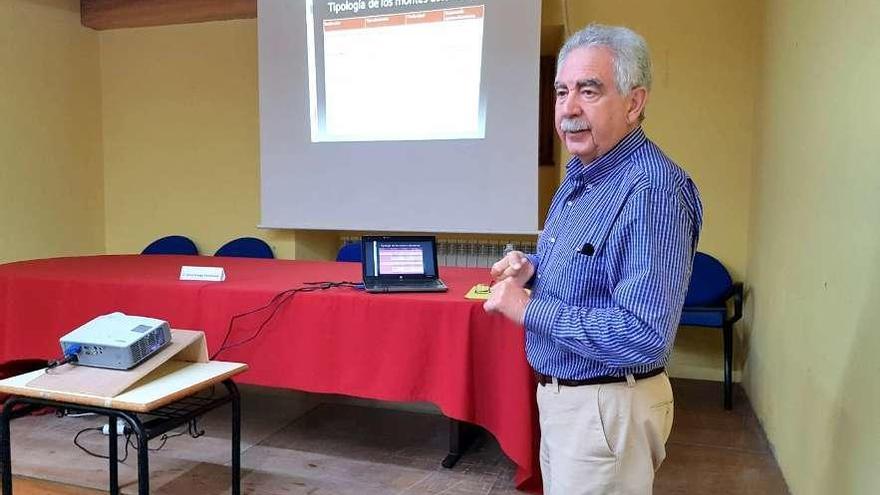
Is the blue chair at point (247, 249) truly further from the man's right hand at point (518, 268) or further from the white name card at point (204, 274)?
the man's right hand at point (518, 268)

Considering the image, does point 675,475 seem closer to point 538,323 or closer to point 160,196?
point 538,323

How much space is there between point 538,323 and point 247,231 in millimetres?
3827

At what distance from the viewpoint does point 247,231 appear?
4.54m

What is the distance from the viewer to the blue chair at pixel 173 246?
14.5ft

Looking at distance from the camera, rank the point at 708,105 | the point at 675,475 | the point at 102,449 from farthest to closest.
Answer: the point at 708,105, the point at 102,449, the point at 675,475

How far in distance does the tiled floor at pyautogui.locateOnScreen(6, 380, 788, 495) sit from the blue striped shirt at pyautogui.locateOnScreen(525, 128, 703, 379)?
139 cm

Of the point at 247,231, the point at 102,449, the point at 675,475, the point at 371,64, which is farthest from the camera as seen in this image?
the point at 247,231

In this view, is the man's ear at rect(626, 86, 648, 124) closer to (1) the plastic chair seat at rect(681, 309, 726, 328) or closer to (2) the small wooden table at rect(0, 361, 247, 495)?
(2) the small wooden table at rect(0, 361, 247, 495)

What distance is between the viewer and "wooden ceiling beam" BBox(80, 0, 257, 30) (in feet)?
14.3

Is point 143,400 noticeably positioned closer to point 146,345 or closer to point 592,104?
point 146,345

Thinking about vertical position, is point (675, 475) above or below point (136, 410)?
below

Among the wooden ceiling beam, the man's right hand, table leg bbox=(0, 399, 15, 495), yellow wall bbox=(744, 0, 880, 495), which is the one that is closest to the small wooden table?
table leg bbox=(0, 399, 15, 495)

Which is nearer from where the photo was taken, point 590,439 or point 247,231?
point 590,439

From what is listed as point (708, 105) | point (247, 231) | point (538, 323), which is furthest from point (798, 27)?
point (247, 231)
